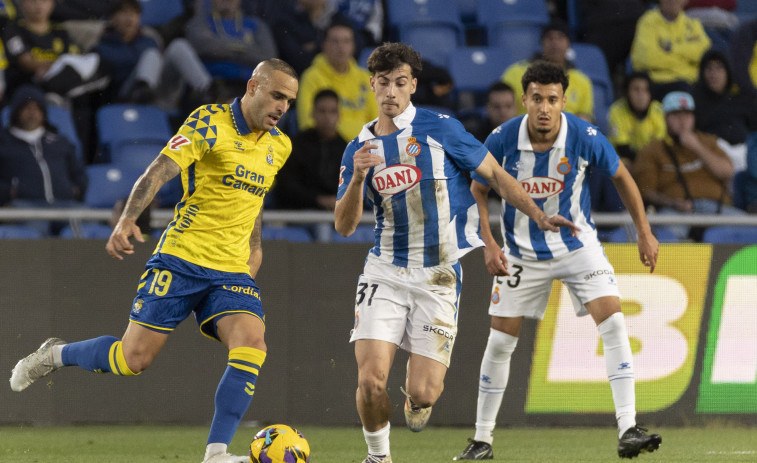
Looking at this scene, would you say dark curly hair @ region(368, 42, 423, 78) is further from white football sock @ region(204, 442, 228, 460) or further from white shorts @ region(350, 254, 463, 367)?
white football sock @ region(204, 442, 228, 460)

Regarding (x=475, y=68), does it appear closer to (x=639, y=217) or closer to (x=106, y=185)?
(x=106, y=185)

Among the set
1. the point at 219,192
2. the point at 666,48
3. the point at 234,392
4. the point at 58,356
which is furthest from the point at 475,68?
the point at 234,392

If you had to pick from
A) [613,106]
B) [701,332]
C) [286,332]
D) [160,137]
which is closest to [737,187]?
[613,106]

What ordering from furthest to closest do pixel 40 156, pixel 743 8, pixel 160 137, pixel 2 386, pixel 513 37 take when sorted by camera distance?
pixel 743 8
pixel 513 37
pixel 160 137
pixel 40 156
pixel 2 386

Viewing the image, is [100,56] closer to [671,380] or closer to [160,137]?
[160,137]

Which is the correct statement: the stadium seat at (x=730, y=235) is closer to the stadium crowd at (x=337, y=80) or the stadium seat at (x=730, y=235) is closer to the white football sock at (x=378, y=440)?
the stadium crowd at (x=337, y=80)

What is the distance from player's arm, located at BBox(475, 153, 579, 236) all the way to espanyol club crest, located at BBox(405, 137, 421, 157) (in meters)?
0.33

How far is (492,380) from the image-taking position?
21.1ft

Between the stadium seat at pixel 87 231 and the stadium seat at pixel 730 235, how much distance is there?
4.81m

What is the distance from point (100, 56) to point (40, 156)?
1615 millimetres

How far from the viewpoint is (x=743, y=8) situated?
1275 cm

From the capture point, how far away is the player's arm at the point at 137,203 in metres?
4.73

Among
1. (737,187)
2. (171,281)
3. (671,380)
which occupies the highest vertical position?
(171,281)

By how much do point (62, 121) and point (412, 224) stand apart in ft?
17.0
